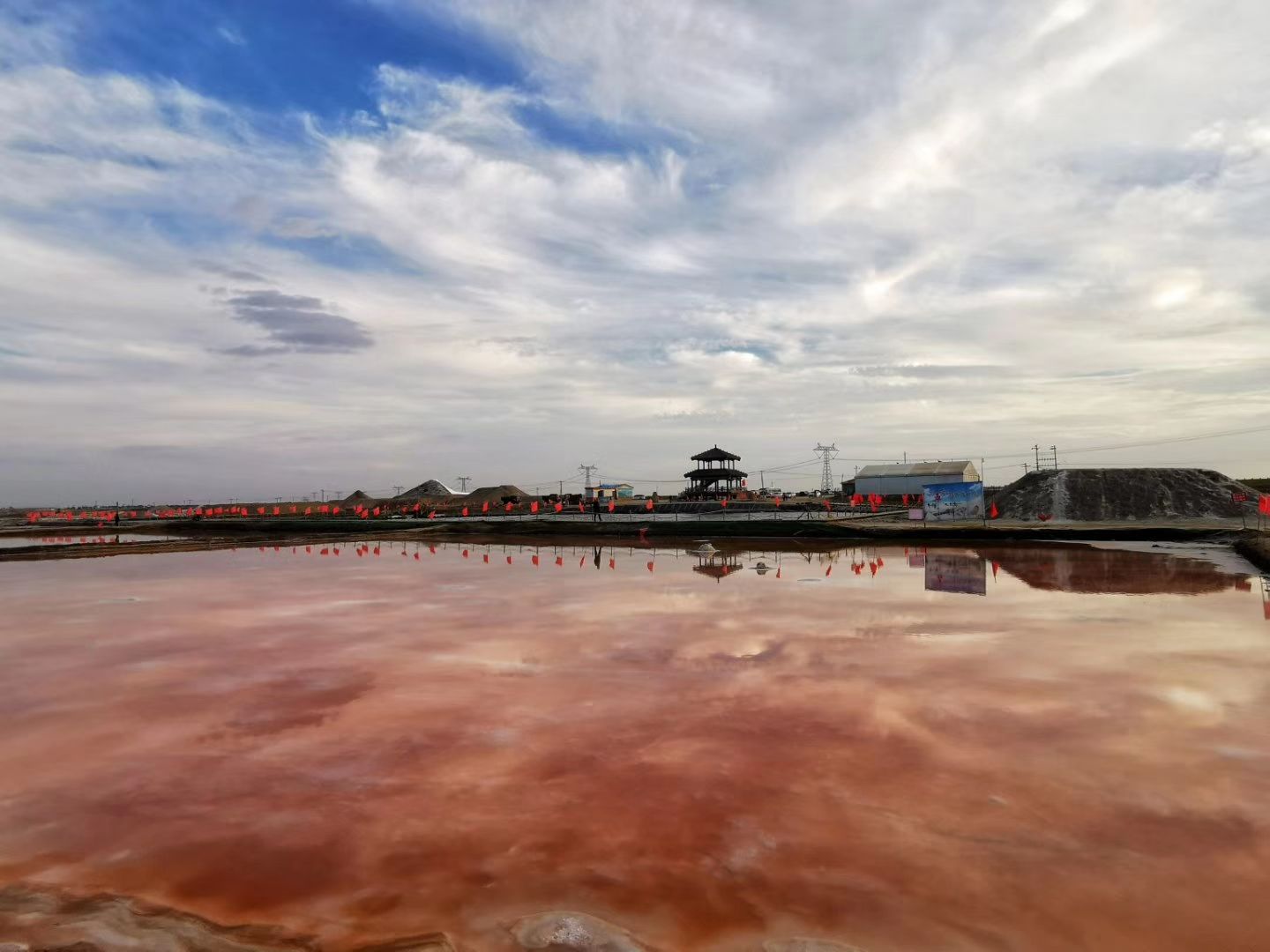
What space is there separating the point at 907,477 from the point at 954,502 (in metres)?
48.7

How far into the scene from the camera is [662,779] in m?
9.62

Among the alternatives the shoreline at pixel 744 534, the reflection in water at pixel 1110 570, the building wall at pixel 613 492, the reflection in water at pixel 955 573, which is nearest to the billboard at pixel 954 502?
the shoreline at pixel 744 534

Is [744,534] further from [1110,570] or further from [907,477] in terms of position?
[907,477]

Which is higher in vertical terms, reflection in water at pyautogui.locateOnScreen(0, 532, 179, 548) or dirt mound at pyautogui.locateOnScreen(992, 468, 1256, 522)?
dirt mound at pyautogui.locateOnScreen(992, 468, 1256, 522)

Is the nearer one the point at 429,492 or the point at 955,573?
the point at 955,573

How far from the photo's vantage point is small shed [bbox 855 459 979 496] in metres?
97.5

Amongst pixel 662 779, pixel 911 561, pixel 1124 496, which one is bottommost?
pixel 662 779

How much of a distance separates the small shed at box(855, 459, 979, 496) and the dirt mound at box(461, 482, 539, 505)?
54661 mm

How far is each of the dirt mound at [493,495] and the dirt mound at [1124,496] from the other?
76893 mm

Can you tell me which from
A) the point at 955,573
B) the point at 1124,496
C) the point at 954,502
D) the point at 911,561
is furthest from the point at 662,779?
the point at 1124,496

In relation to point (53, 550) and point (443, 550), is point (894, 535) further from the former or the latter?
point (53, 550)

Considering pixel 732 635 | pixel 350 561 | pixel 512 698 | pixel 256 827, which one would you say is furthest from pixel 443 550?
pixel 256 827

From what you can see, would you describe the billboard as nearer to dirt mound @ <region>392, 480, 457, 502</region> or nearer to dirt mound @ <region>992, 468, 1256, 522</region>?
dirt mound @ <region>992, 468, 1256, 522</region>

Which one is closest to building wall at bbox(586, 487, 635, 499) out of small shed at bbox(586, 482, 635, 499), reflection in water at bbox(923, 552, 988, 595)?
small shed at bbox(586, 482, 635, 499)
